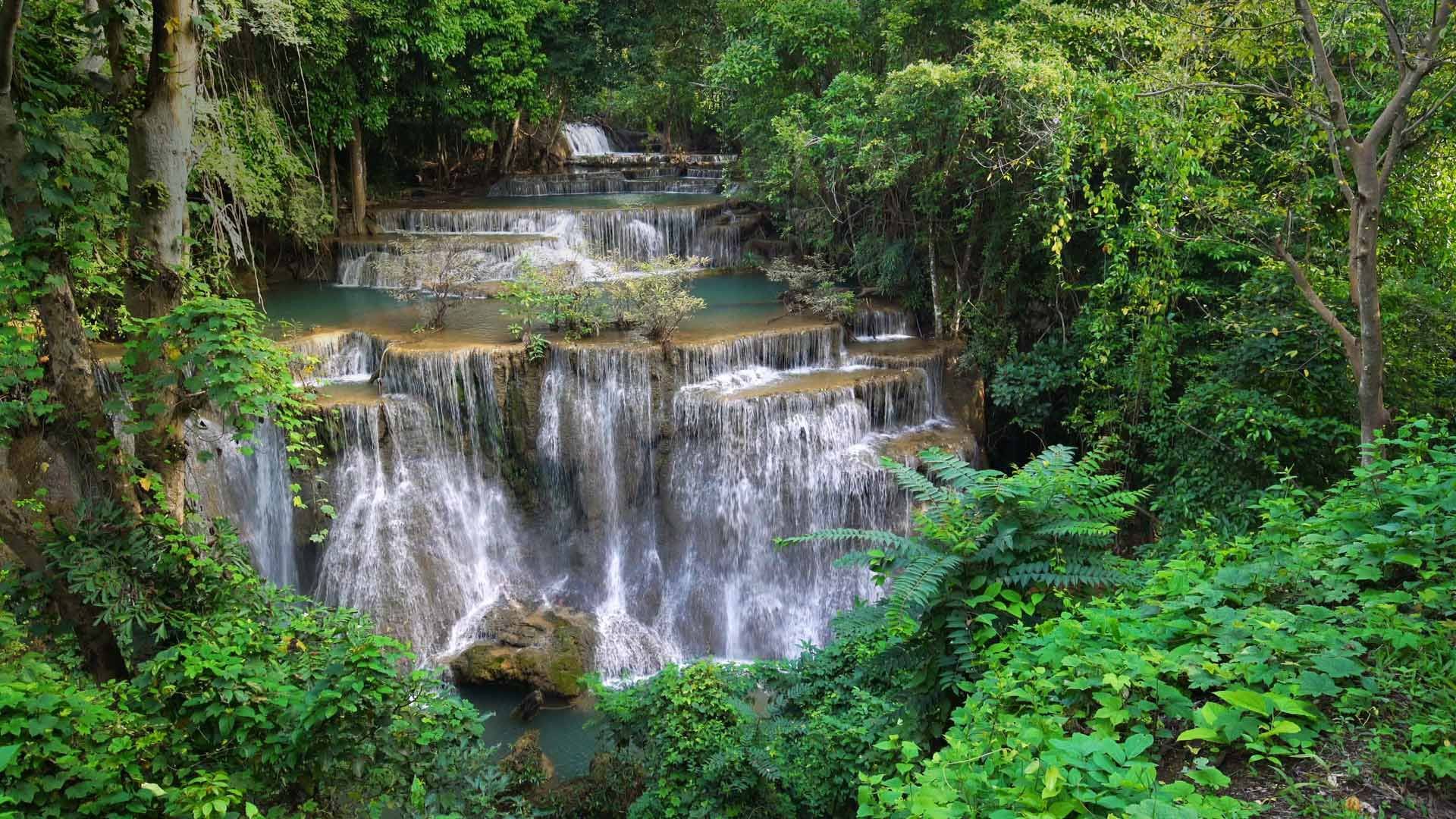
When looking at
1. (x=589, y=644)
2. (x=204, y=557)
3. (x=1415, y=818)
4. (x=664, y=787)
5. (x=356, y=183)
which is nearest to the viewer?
(x=1415, y=818)

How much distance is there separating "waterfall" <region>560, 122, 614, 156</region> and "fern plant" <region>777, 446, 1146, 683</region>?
23285 mm

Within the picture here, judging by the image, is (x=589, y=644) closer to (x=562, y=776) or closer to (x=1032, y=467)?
(x=562, y=776)

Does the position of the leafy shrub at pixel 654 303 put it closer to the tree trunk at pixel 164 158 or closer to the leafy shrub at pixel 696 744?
the leafy shrub at pixel 696 744

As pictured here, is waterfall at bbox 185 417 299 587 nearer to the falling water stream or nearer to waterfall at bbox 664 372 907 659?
the falling water stream

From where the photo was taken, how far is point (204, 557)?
4559mm

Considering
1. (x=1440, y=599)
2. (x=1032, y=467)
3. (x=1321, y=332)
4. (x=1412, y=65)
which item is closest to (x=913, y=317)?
(x=1321, y=332)

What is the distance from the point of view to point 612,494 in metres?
10.3

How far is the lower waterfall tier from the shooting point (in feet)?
31.7

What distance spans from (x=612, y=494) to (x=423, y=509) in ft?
7.06

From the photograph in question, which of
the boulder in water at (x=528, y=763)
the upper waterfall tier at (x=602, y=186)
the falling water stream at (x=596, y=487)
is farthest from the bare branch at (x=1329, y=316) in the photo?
the upper waterfall tier at (x=602, y=186)

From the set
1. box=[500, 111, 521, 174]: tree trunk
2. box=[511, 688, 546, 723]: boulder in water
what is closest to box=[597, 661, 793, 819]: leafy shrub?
box=[511, 688, 546, 723]: boulder in water

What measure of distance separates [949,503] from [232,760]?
11.6 feet

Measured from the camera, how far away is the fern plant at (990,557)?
3654mm

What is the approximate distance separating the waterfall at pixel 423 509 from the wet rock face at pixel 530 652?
1.51 feet
